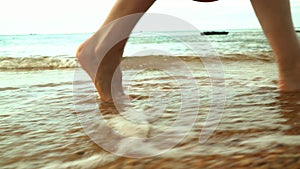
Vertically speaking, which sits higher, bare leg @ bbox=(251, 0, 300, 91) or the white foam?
bare leg @ bbox=(251, 0, 300, 91)

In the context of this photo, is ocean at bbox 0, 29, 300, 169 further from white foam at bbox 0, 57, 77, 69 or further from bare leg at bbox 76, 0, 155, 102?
white foam at bbox 0, 57, 77, 69

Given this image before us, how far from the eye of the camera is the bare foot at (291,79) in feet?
5.41

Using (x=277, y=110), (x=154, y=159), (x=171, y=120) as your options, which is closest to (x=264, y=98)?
(x=277, y=110)

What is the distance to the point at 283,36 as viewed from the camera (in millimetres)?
1638

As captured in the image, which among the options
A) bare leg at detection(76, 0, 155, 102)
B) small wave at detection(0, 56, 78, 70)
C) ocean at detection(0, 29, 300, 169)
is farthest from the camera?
small wave at detection(0, 56, 78, 70)

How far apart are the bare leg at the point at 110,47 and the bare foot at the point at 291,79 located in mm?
725

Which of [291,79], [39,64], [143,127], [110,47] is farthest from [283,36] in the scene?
[39,64]

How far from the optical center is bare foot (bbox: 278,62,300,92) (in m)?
1.65

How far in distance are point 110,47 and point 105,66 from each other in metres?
0.09

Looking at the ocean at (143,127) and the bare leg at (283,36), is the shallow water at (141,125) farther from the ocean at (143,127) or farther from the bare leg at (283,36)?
the bare leg at (283,36)

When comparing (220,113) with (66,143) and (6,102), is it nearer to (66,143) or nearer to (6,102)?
(66,143)

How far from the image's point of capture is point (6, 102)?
5.60 ft

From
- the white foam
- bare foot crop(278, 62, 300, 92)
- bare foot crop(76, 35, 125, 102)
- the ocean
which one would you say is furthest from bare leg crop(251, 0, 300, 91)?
the white foam

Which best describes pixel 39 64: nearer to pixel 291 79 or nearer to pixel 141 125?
pixel 291 79
